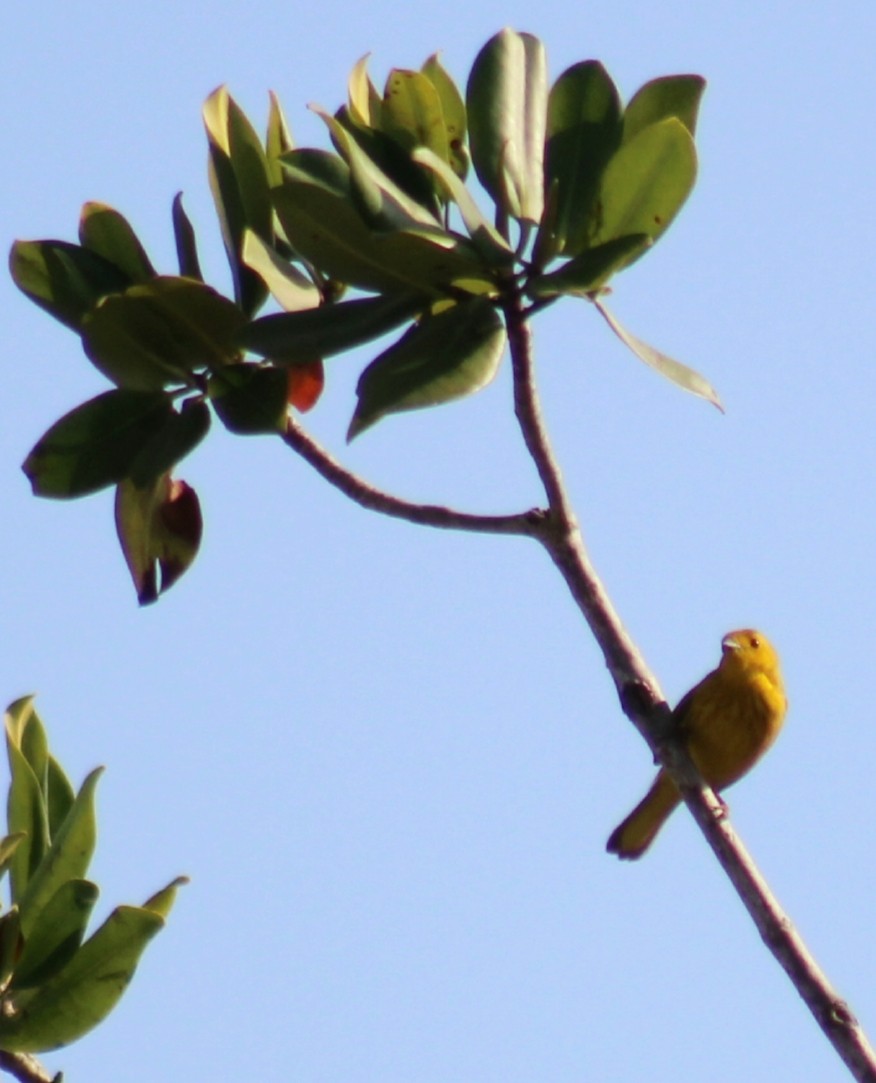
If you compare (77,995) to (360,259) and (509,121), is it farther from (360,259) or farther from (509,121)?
(509,121)

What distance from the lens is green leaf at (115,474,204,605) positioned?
2.63m

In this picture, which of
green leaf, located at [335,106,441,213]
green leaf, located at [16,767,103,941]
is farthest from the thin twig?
green leaf, located at [335,106,441,213]

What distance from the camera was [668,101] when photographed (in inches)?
92.2

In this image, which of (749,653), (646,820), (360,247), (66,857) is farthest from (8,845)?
(749,653)

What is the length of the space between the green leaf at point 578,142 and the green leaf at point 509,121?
0.06 m

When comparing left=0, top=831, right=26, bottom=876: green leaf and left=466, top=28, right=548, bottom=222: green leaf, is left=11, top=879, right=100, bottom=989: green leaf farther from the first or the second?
left=466, top=28, right=548, bottom=222: green leaf

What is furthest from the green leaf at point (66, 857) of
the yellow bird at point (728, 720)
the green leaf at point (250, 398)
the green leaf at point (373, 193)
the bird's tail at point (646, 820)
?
the bird's tail at point (646, 820)

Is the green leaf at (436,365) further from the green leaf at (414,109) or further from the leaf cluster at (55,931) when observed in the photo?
the leaf cluster at (55,931)

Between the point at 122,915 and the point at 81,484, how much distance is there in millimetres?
709

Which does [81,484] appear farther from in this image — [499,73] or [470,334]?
[499,73]

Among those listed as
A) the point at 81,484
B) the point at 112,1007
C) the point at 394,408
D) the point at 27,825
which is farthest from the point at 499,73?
the point at 112,1007

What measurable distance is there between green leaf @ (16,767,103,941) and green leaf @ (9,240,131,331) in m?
0.74

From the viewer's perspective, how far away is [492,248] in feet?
7.22

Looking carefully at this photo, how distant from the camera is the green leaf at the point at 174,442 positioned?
8.14ft
